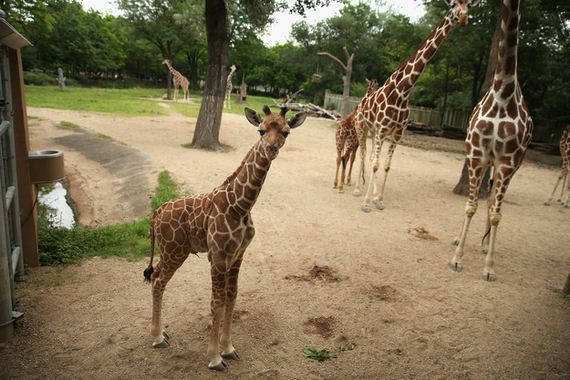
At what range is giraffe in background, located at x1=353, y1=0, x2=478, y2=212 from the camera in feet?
25.1

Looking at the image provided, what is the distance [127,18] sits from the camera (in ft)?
110

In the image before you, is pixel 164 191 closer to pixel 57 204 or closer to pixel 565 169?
pixel 57 204

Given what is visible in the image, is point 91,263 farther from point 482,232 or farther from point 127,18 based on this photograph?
point 127,18

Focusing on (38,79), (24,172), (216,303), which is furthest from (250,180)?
(38,79)

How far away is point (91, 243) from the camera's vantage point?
604cm

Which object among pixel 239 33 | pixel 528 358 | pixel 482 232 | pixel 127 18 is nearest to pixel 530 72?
pixel 482 232

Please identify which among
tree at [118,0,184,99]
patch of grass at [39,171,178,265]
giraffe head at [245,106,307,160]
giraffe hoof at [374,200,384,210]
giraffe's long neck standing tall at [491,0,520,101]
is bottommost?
patch of grass at [39,171,178,265]

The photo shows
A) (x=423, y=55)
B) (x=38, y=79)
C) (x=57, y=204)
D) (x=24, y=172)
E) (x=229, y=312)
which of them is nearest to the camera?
(x=229, y=312)

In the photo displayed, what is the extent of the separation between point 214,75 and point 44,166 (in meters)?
9.31

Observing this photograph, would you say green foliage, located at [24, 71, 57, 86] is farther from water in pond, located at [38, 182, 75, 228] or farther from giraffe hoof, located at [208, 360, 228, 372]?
giraffe hoof, located at [208, 360, 228, 372]

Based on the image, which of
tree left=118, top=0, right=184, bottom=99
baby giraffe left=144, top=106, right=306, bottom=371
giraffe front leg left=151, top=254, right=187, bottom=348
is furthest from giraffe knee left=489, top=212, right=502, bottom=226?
tree left=118, top=0, right=184, bottom=99

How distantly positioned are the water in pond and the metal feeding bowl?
128 inches

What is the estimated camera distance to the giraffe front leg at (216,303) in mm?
3465

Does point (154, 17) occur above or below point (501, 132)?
above
